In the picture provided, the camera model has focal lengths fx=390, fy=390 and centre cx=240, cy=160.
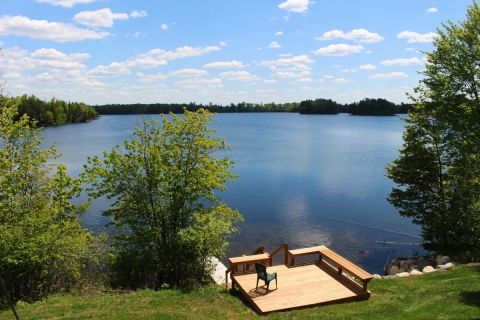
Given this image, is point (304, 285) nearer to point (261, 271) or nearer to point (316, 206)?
point (261, 271)

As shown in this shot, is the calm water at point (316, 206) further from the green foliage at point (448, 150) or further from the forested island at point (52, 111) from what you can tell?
the forested island at point (52, 111)

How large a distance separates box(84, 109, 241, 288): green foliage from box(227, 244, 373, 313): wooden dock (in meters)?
2.93

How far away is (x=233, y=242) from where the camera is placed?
97.1 feet

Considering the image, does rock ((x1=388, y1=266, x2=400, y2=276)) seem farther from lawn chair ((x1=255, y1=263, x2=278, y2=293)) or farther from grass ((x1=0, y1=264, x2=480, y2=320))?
lawn chair ((x1=255, y1=263, x2=278, y2=293))

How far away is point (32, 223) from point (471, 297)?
1603 centimetres

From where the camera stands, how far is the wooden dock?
1304 centimetres

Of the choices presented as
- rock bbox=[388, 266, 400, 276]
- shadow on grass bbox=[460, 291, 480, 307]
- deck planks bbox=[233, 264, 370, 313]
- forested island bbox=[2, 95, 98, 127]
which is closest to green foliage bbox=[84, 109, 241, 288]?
deck planks bbox=[233, 264, 370, 313]

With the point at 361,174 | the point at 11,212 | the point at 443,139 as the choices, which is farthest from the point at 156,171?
the point at 361,174

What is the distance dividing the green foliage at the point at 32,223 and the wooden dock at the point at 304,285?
7186mm

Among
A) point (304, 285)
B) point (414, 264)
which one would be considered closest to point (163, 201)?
point (304, 285)

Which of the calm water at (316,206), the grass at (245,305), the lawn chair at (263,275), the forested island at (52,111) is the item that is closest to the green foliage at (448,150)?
the calm water at (316,206)

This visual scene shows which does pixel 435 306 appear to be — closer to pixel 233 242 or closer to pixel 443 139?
pixel 443 139

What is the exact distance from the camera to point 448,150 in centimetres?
2286

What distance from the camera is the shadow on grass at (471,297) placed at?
12086 mm
